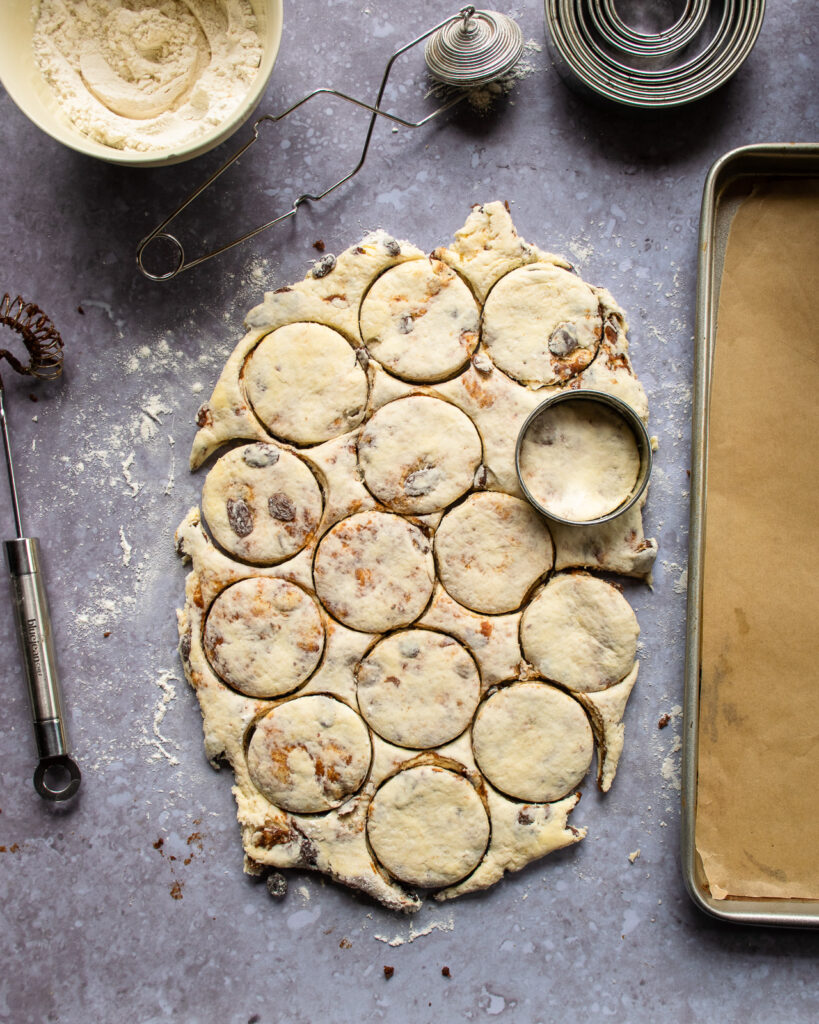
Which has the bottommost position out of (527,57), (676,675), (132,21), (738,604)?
(676,675)

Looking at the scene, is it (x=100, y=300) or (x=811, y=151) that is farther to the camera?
(x=100, y=300)

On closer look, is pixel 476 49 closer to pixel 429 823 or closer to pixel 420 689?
pixel 420 689

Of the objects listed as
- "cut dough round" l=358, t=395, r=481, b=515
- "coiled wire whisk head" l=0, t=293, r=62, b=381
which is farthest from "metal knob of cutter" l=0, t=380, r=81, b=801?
"cut dough round" l=358, t=395, r=481, b=515

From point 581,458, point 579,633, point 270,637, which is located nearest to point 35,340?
point 270,637

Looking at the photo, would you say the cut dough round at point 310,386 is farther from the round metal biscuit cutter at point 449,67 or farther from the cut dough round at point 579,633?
the cut dough round at point 579,633

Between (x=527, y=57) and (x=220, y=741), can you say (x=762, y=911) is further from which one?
(x=527, y=57)

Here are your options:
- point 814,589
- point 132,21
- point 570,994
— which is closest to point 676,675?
point 814,589

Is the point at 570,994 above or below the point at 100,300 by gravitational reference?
below

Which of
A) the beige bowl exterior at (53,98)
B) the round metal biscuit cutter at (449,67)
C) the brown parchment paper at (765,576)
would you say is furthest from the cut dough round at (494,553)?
the beige bowl exterior at (53,98)
